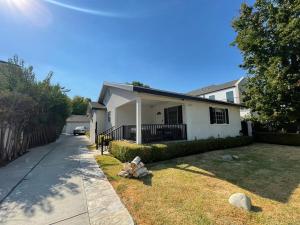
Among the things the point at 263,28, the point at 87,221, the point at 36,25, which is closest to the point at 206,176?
the point at 87,221

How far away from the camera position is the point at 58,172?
22.6 feet

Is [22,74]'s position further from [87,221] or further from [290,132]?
[290,132]

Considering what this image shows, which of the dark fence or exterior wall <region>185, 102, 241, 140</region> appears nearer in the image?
the dark fence

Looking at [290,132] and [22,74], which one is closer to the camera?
[22,74]

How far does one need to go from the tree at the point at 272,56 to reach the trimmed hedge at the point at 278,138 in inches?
42.2

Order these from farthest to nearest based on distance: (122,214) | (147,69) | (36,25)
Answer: (147,69) < (36,25) < (122,214)

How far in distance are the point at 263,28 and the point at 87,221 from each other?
58.6 ft

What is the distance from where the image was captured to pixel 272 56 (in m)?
13.3

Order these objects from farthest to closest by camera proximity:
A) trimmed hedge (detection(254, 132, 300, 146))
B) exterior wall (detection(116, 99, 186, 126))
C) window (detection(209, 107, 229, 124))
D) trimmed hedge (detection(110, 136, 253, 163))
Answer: exterior wall (detection(116, 99, 186, 126)), trimmed hedge (detection(254, 132, 300, 146)), window (detection(209, 107, 229, 124)), trimmed hedge (detection(110, 136, 253, 163))

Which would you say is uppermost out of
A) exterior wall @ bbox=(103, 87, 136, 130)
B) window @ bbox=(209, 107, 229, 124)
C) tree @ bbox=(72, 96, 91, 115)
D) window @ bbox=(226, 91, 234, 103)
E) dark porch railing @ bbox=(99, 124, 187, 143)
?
tree @ bbox=(72, 96, 91, 115)

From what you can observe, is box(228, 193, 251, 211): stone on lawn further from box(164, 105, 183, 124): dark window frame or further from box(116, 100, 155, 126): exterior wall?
box(116, 100, 155, 126): exterior wall

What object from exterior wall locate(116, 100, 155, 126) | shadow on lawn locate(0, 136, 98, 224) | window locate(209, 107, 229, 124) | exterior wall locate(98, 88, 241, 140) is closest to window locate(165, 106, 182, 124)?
exterior wall locate(98, 88, 241, 140)

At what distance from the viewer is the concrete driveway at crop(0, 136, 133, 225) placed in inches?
135

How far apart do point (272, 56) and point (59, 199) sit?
54.4ft
